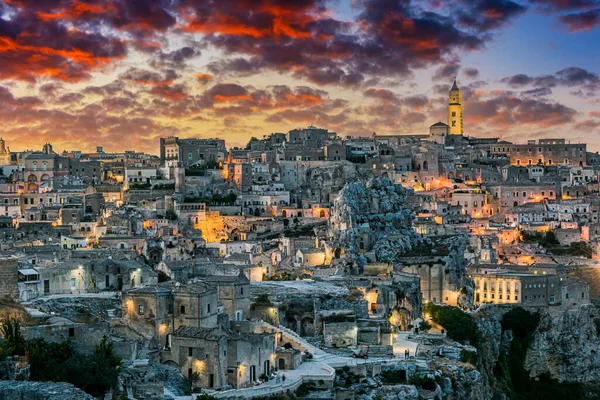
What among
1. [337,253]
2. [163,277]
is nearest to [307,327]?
[163,277]

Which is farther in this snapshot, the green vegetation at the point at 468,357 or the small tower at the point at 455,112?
the small tower at the point at 455,112

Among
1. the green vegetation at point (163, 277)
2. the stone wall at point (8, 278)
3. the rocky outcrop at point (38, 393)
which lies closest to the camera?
the rocky outcrop at point (38, 393)

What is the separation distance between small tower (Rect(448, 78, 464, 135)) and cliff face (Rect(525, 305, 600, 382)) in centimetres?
5218

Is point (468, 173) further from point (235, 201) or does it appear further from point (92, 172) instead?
point (92, 172)

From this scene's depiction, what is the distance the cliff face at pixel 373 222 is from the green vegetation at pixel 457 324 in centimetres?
723

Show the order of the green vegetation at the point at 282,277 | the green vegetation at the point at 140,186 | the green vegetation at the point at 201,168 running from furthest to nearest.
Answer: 1. the green vegetation at the point at 201,168
2. the green vegetation at the point at 140,186
3. the green vegetation at the point at 282,277

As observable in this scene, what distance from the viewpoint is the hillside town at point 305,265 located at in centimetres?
2788

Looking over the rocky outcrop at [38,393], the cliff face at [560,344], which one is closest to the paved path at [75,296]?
the rocky outcrop at [38,393]

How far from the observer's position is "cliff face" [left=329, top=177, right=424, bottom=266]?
5312 cm

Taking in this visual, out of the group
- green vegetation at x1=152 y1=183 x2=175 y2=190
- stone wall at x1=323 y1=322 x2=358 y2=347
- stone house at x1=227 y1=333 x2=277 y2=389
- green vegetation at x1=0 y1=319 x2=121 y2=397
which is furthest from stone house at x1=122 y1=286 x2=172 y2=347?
green vegetation at x1=152 y1=183 x2=175 y2=190

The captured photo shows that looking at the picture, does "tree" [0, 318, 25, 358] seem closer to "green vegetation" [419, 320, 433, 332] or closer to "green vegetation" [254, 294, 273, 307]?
"green vegetation" [254, 294, 273, 307]

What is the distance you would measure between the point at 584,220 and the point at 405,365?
41.9 metres

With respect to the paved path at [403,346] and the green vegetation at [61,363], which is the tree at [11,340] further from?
the paved path at [403,346]

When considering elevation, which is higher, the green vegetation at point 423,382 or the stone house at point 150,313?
the stone house at point 150,313
